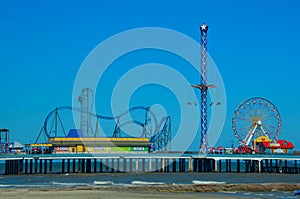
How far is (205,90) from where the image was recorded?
278ft

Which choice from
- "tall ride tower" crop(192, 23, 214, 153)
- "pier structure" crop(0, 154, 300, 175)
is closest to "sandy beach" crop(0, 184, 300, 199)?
"pier structure" crop(0, 154, 300, 175)

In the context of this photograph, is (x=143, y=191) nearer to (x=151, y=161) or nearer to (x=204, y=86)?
(x=151, y=161)

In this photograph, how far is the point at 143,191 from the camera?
35.7 m

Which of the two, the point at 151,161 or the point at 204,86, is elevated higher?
Answer: the point at 204,86

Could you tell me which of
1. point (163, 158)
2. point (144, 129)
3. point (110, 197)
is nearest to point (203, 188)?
point (110, 197)

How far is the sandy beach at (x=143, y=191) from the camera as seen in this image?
3059cm

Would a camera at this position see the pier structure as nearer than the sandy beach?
No

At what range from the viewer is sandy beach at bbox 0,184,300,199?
30.6m

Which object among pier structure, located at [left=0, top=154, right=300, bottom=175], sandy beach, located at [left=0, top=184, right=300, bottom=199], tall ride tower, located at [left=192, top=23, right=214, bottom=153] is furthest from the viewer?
tall ride tower, located at [left=192, top=23, right=214, bottom=153]

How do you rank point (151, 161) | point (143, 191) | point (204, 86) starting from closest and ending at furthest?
point (143, 191)
point (151, 161)
point (204, 86)

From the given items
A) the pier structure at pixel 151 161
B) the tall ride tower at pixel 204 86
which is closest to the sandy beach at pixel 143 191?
the pier structure at pixel 151 161

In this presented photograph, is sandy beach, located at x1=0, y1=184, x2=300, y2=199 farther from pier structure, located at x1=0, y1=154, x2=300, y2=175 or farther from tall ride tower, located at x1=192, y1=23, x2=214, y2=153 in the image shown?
tall ride tower, located at x1=192, y1=23, x2=214, y2=153

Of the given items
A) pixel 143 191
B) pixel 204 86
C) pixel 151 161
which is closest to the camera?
pixel 143 191

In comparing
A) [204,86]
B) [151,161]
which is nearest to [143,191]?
[151,161]
